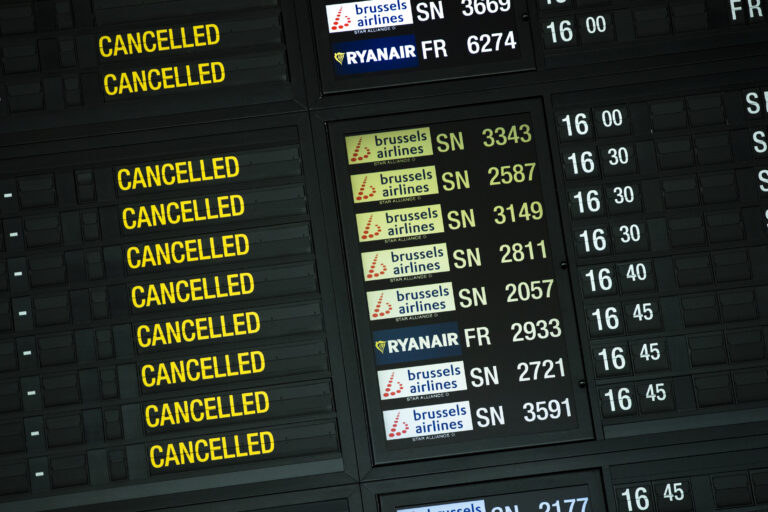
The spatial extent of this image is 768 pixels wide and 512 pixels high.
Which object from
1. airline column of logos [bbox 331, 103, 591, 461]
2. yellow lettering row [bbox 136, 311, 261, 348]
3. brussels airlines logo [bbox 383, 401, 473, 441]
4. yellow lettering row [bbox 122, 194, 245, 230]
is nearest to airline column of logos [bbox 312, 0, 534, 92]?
airline column of logos [bbox 331, 103, 591, 461]

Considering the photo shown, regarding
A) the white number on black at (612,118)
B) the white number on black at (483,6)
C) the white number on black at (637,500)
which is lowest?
the white number on black at (637,500)

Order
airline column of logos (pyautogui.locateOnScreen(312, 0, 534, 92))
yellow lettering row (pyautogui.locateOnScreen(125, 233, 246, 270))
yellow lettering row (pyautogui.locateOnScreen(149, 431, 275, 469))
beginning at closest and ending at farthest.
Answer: yellow lettering row (pyautogui.locateOnScreen(149, 431, 275, 469)), yellow lettering row (pyautogui.locateOnScreen(125, 233, 246, 270)), airline column of logos (pyautogui.locateOnScreen(312, 0, 534, 92))

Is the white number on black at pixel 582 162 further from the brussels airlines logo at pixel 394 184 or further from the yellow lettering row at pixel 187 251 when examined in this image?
the yellow lettering row at pixel 187 251

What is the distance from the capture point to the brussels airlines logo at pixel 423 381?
400 centimetres

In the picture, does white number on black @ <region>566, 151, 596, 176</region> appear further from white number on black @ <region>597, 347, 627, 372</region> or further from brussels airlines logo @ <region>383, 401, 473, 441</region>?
brussels airlines logo @ <region>383, 401, 473, 441</region>

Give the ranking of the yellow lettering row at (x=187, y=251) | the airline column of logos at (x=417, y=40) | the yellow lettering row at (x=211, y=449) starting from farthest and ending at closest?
the airline column of logos at (x=417, y=40) < the yellow lettering row at (x=187, y=251) < the yellow lettering row at (x=211, y=449)

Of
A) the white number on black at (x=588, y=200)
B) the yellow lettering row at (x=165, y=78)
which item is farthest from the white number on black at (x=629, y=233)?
the yellow lettering row at (x=165, y=78)

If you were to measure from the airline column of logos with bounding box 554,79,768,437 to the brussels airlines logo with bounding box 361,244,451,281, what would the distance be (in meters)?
0.56

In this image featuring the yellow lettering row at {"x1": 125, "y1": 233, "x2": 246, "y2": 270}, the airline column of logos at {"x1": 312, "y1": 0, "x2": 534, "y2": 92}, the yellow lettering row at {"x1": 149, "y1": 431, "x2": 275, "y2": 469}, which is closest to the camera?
the yellow lettering row at {"x1": 149, "y1": 431, "x2": 275, "y2": 469}

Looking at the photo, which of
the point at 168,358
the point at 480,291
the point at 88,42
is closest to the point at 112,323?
the point at 168,358

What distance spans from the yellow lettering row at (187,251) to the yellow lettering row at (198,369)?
404 mm

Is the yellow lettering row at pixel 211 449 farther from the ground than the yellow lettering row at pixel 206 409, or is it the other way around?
the yellow lettering row at pixel 206 409

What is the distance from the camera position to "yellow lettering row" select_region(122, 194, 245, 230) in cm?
408

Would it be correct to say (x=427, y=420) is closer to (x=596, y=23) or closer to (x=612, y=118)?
(x=612, y=118)
